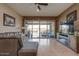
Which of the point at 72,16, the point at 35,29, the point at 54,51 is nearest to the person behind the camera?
the point at 35,29

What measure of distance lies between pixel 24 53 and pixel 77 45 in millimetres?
Answer: 1904

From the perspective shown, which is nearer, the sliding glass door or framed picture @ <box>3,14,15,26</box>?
the sliding glass door

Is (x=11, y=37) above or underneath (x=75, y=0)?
underneath

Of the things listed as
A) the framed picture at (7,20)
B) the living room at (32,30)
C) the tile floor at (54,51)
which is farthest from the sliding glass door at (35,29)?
the framed picture at (7,20)

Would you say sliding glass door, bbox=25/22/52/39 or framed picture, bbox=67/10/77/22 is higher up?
framed picture, bbox=67/10/77/22

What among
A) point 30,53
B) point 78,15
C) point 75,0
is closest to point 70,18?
point 78,15

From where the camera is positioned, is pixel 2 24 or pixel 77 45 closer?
pixel 77 45

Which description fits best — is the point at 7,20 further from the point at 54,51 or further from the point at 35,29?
the point at 54,51

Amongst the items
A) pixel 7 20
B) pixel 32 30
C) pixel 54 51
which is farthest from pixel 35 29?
pixel 7 20

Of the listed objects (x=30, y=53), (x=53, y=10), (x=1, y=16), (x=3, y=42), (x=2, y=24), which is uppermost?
(x=53, y=10)

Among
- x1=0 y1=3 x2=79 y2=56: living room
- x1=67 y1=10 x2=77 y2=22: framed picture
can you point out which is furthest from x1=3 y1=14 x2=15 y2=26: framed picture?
x1=67 y1=10 x2=77 y2=22: framed picture

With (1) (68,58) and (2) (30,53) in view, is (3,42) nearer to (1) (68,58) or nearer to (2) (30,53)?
(2) (30,53)

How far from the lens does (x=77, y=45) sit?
12.3ft

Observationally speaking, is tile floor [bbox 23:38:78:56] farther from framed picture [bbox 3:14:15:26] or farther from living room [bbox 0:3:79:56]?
framed picture [bbox 3:14:15:26]
